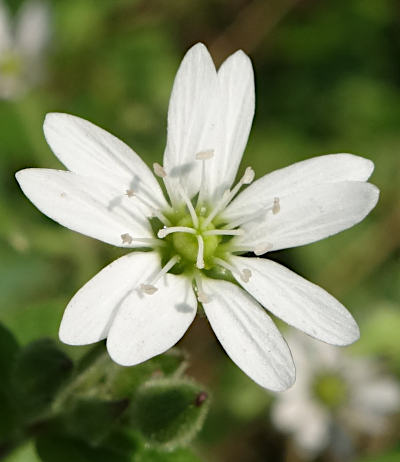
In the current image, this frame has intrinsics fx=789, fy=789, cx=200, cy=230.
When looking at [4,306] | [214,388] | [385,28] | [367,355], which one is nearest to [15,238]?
[4,306]

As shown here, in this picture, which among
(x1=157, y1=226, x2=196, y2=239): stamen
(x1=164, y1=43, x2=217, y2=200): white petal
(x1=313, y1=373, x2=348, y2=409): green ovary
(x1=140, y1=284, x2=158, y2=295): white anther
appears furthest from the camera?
(x1=313, y1=373, x2=348, y2=409): green ovary

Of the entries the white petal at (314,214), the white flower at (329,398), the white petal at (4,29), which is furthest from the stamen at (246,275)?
the white petal at (4,29)

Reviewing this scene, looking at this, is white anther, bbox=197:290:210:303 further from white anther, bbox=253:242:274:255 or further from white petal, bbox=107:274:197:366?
white anther, bbox=253:242:274:255

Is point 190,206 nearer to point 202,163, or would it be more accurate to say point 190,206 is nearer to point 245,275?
point 202,163

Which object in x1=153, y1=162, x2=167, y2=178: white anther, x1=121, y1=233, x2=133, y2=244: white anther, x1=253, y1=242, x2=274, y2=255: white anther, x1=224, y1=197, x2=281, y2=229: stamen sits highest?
x1=153, y1=162, x2=167, y2=178: white anther

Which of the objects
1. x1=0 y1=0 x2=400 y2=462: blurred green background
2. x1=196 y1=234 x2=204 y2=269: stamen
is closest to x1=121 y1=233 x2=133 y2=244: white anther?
x1=196 y1=234 x2=204 y2=269: stamen

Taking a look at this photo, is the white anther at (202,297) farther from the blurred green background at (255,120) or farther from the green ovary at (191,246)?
the blurred green background at (255,120)
